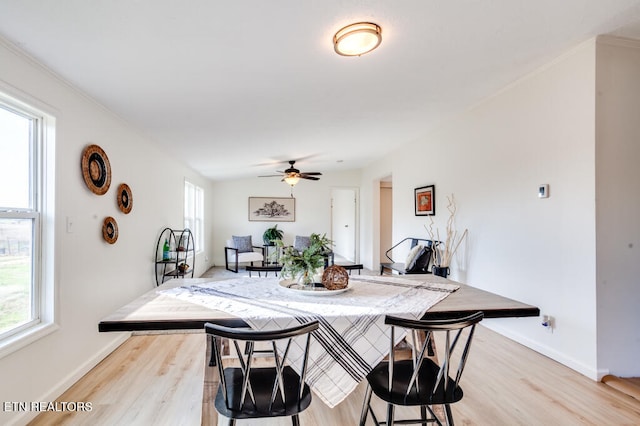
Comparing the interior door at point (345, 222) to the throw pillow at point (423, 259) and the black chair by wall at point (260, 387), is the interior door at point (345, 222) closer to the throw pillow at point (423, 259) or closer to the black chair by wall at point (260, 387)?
the throw pillow at point (423, 259)

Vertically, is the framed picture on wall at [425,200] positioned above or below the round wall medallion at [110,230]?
above

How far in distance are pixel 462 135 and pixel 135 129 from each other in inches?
148

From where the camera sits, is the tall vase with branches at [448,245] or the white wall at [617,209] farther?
the tall vase with branches at [448,245]

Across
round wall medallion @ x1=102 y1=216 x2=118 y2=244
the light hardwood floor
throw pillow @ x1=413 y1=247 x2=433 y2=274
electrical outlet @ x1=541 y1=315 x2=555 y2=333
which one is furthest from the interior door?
round wall medallion @ x1=102 y1=216 x2=118 y2=244

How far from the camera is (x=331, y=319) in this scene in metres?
1.50

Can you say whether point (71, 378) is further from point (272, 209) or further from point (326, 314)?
point (272, 209)

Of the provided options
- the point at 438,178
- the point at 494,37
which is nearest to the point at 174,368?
the point at 494,37

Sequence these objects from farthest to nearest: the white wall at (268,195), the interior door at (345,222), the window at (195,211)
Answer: the interior door at (345,222) → the white wall at (268,195) → the window at (195,211)

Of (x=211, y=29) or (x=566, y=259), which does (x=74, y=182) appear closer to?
(x=211, y=29)

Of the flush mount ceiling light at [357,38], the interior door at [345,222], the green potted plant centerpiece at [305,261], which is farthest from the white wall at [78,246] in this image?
the interior door at [345,222]

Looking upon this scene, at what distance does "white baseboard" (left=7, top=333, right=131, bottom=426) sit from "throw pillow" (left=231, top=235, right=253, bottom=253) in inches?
167

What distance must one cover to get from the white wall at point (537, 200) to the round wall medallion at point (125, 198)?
12.3ft

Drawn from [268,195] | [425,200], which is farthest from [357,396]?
[268,195]

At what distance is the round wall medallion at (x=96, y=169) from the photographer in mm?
2604
